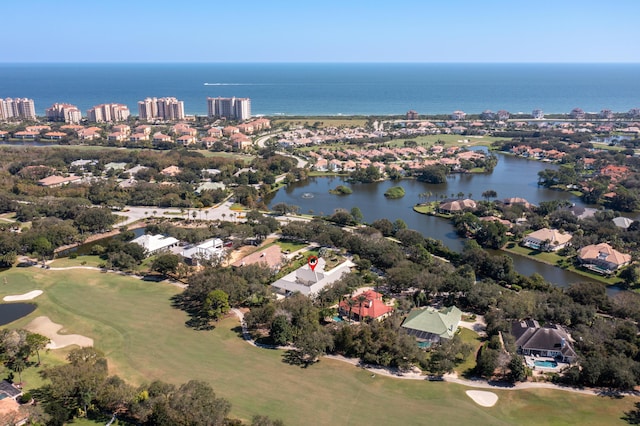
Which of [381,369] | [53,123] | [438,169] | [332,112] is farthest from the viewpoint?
[332,112]

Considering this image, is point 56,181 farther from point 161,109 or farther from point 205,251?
point 161,109

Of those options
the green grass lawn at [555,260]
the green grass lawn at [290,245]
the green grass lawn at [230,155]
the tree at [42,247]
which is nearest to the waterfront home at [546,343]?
the green grass lawn at [555,260]

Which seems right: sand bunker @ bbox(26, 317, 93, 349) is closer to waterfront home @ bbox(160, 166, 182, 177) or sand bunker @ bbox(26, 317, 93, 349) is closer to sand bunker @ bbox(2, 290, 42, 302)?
sand bunker @ bbox(2, 290, 42, 302)

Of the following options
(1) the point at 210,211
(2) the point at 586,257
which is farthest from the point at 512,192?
(1) the point at 210,211

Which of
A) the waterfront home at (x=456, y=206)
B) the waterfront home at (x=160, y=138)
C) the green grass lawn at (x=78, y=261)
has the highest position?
the waterfront home at (x=160, y=138)

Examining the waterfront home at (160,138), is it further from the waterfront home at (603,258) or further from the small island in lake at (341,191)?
the waterfront home at (603,258)

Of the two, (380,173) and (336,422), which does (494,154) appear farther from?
(336,422)

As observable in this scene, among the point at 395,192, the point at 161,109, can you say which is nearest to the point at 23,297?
the point at 395,192
